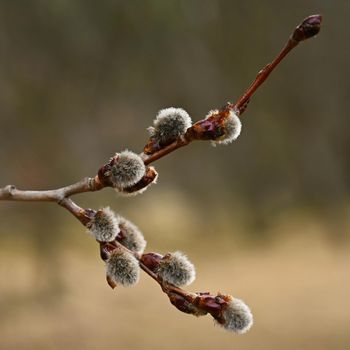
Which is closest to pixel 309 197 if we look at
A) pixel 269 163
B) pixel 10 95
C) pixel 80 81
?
pixel 269 163

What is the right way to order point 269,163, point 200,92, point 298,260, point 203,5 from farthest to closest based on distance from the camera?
point 298,260, point 269,163, point 200,92, point 203,5

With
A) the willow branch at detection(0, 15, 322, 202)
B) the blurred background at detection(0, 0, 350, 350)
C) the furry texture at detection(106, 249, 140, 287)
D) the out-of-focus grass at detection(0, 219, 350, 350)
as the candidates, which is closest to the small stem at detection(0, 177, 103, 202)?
the willow branch at detection(0, 15, 322, 202)

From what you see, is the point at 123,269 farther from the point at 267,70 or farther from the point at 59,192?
the point at 267,70

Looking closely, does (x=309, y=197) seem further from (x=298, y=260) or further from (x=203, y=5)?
(x=203, y=5)

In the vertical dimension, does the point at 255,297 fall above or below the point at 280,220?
below

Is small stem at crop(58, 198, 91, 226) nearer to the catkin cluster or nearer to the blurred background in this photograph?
the catkin cluster

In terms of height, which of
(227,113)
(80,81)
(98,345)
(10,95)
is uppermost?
(80,81)
